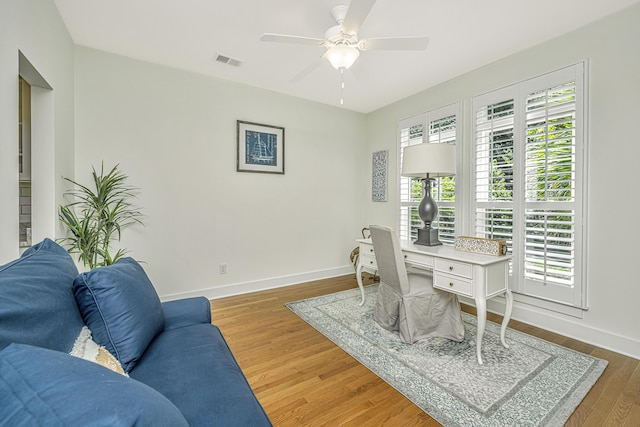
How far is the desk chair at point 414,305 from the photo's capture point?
2.29 m

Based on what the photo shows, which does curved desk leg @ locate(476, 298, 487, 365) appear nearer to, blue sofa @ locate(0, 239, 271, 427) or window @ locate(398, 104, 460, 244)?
window @ locate(398, 104, 460, 244)

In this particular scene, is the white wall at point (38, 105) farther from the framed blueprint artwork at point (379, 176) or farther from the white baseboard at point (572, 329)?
the white baseboard at point (572, 329)

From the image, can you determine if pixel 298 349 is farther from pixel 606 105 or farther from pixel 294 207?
pixel 606 105

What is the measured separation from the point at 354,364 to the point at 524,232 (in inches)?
77.6

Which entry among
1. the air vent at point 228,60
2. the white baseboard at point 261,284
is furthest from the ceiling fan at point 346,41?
the white baseboard at point 261,284

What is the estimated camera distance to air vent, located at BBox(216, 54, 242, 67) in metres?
2.85

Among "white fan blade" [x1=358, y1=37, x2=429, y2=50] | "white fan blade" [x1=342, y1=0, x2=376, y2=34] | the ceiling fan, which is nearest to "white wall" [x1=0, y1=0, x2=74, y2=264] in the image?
the ceiling fan

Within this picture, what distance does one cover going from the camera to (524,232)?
2.62 meters

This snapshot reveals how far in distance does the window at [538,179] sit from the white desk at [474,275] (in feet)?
1.89

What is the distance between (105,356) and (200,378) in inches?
13.4

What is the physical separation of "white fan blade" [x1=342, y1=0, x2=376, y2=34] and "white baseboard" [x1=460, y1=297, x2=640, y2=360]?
280 centimetres

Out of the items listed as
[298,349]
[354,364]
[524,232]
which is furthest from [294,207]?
[524,232]

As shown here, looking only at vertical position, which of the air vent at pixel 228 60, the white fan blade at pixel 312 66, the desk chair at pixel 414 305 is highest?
the air vent at pixel 228 60

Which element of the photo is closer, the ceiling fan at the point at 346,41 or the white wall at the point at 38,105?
the white wall at the point at 38,105
